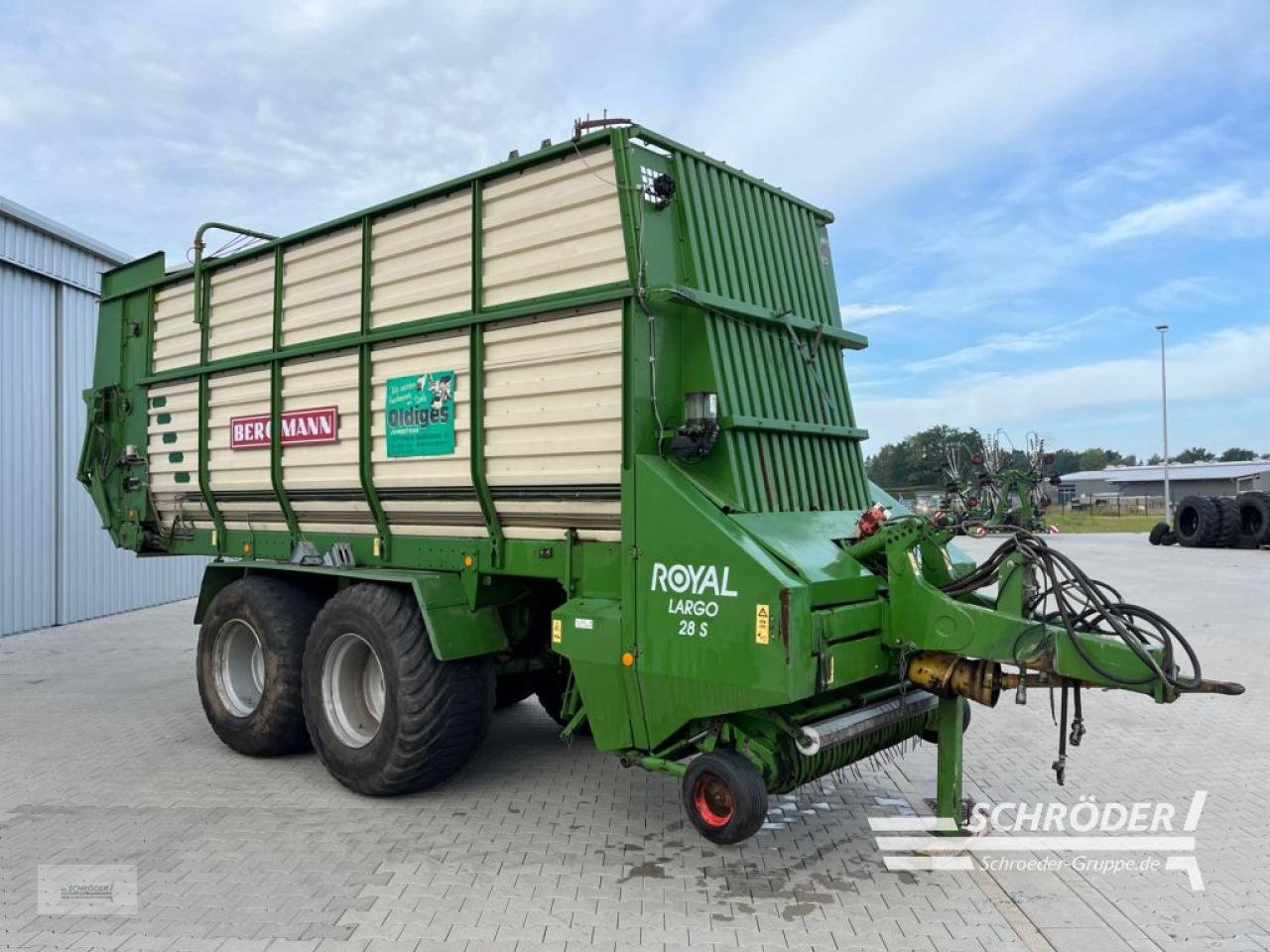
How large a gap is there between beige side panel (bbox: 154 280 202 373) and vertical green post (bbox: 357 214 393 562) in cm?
210

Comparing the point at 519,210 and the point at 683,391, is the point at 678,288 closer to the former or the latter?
the point at 683,391

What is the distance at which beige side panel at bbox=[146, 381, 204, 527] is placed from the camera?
23.6 feet

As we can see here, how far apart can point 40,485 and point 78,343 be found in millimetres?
2202

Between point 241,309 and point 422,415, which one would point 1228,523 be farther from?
point 241,309

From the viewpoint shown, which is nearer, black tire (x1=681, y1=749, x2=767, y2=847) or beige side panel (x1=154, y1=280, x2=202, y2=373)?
black tire (x1=681, y1=749, x2=767, y2=847)

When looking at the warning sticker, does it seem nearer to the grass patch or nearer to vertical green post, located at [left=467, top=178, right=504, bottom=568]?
vertical green post, located at [left=467, top=178, right=504, bottom=568]

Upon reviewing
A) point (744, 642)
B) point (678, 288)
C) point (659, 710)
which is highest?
point (678, 288)

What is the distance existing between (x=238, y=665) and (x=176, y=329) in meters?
2.74

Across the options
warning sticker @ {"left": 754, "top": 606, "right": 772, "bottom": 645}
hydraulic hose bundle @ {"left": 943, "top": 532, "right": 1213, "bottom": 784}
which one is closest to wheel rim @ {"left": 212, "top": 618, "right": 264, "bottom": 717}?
warning sticker @ {"left": 754, "top": 606, "right": 772, "bottom": 645}

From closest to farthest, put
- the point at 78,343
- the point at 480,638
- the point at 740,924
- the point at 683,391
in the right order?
the point at 740,924 → the point at 683,391 → the point at 480,638 → the point at 78,343

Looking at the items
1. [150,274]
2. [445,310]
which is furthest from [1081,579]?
[150,274]

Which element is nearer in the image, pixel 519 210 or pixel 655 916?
pixel 655 916

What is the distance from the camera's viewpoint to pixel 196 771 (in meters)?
6.00

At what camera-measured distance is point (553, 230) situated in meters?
4.86
